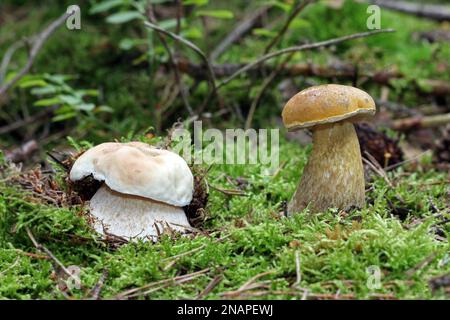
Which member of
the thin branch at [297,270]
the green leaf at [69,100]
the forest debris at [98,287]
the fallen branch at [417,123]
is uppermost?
the green leaf at [69,100]

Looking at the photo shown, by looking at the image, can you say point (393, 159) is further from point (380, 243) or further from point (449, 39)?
point (449, 39)

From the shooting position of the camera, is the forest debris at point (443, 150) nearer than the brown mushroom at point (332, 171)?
No

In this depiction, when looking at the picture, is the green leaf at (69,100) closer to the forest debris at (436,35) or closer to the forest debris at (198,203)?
the forest debris at (198,203)

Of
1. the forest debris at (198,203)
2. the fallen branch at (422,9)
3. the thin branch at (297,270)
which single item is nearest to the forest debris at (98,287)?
the forest debris at (198,203)

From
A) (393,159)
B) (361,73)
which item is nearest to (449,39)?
(361,73)

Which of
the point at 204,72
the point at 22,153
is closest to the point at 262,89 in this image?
the point at 204,72

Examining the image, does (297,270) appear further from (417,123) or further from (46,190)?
(417,123)

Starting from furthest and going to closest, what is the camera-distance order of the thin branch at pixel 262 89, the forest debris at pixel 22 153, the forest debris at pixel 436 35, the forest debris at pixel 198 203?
the forest debris at pixel 436 35, the thin branch at pixel 262 89, the forest debris at pixel 22 153, the forest debris at pixel 198 203
